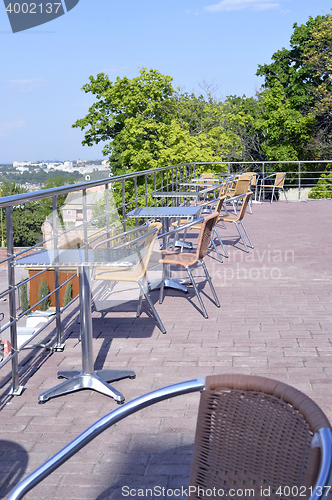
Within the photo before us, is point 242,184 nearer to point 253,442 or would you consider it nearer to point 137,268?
point 137,268

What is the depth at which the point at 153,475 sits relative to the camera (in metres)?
2.16

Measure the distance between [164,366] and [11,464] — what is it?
4.21ft

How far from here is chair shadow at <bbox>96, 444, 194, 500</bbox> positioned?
206cm

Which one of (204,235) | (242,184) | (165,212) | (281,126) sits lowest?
(204,235)

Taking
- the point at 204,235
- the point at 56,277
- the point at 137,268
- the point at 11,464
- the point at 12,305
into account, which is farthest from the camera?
the point at 204,235

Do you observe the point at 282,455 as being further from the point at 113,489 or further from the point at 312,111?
the point at 312,111

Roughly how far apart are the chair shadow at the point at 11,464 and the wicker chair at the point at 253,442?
848 millimetres

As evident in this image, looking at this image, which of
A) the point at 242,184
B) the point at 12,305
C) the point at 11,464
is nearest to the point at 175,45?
the point at 242,184

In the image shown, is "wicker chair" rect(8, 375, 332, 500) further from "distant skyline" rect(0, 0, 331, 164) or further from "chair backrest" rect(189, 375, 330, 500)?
"distant skyline" rect(0, 0, 331, 164)

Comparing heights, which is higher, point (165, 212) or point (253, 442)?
point (165, 212)

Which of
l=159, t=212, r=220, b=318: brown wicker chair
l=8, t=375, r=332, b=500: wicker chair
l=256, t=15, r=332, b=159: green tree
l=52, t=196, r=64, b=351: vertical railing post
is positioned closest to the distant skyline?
l=256, t=15, r=332, b=159: green tree

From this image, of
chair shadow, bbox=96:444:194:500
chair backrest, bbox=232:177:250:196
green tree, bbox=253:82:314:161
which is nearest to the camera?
chair shadow, bbox=96:444:194:500

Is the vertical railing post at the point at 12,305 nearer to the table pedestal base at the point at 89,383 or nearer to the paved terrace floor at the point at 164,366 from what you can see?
the paved terrace floor at the point at 164,366

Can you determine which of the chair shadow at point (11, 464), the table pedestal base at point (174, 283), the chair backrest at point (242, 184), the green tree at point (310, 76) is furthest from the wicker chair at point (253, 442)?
the green tree at point (310, 76)
